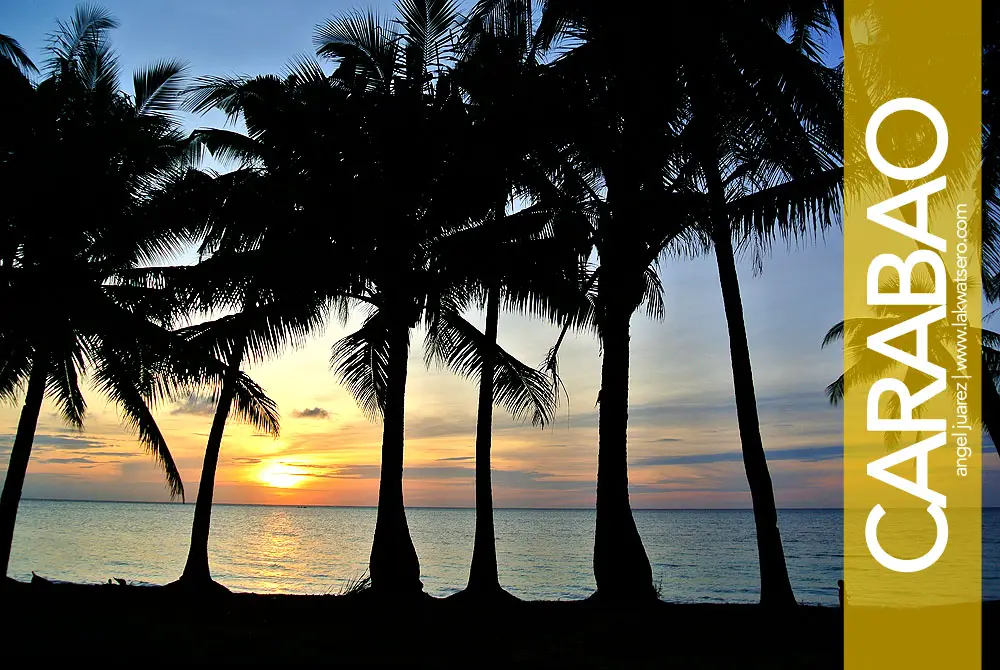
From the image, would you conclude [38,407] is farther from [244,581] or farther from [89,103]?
[244,581]

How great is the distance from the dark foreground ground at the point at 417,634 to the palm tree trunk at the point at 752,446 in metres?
0.54

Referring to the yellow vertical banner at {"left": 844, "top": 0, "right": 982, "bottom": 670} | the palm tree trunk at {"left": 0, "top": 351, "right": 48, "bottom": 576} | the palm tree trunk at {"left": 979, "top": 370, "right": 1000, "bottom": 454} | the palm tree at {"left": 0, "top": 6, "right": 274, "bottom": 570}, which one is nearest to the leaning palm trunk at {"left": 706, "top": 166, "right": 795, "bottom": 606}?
the yellow vertical banner at {"left": 844, "top": 0, "right": 982, "bottom": 670}

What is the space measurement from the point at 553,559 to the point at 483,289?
42.6m

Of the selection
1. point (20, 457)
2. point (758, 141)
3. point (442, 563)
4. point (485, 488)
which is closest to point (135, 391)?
point (20, 457)

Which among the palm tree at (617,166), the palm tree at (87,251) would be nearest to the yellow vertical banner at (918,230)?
the palm tree at (617,166)

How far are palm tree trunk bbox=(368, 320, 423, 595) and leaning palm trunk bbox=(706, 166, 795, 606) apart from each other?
5288mm

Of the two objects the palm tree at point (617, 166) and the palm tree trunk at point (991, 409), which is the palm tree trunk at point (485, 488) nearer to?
the palm tree at point (617, 166)

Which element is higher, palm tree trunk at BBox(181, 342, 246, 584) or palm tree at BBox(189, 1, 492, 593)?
palm tree at BBox(189, 1, 492, 593)

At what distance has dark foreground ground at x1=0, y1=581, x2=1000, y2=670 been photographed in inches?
324

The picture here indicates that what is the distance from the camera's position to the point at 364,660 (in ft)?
27.2

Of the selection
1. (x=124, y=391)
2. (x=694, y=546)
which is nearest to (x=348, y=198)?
(x=124, y=391)

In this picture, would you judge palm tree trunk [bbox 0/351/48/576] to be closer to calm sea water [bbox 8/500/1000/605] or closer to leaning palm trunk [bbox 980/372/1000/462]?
leaning palm trunk [bbox 980/372/1000/462]

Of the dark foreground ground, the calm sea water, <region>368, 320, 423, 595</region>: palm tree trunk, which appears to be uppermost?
<region>368, 320, 423, 595</region>: palm tree trunk

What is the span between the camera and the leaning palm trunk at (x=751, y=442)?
37.2 ft
